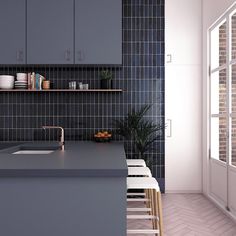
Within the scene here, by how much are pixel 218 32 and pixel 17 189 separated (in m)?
3.43

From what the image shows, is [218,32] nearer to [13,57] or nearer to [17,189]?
[13,57]

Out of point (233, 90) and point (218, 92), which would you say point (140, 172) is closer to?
point (233, 90)

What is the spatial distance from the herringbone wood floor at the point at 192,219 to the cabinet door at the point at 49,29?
2212mm

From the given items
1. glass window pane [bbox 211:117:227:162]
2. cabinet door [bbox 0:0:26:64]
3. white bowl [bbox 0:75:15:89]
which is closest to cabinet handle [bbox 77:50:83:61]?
cabinet door [bbox 0:0:26:64]

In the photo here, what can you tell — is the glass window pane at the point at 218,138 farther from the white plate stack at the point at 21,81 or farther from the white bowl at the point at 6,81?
the white bowl at the point at 6,81

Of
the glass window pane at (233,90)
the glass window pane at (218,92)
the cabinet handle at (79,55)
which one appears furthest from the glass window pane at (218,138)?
the cabinet handle at (79,55)

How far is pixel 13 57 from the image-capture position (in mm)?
4262

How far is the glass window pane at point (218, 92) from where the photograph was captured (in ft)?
13.6

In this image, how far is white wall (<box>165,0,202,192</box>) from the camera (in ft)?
16.3

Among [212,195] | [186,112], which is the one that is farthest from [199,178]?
[186,112]

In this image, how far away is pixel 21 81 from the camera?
14.7 feet

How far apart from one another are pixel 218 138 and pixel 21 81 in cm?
269

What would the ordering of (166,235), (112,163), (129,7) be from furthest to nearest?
(129,7) < (166,235) < (112,163)

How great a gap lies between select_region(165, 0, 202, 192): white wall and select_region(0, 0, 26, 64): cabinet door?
6.77ft
